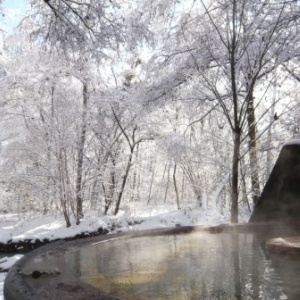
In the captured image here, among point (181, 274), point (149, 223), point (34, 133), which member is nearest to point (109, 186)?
point (149, 223)

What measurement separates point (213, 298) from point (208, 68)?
8.11m

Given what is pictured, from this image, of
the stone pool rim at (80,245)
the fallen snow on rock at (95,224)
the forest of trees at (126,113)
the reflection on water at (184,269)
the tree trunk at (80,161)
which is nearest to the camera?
the stone pool rim at (80,245)

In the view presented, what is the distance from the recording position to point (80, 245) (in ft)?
10.4

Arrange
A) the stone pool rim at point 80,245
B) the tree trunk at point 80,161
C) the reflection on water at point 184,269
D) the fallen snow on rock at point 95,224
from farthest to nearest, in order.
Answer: the tree trunk at point 80,161
the fallen snow on rock at point 95,224
the reflection on water at point 184,269
the stone pool rim at point 80,245

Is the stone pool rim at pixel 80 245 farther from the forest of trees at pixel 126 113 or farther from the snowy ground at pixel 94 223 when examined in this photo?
the snowy ground at pixel 94 223

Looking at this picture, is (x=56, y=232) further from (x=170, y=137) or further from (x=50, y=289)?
(x=50, y=289)

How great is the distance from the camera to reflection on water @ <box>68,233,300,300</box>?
208 centimetres

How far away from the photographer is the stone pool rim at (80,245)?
1646 millimetres

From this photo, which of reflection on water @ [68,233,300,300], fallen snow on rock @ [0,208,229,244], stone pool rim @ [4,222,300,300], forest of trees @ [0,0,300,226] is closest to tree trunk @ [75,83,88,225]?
forest of trees @ [0,0,300,226]

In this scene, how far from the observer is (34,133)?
1340 cm

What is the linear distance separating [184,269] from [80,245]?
3.20 ft

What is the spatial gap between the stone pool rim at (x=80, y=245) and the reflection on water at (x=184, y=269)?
4.4 inches

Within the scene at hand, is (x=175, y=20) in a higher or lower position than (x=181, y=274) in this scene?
higher

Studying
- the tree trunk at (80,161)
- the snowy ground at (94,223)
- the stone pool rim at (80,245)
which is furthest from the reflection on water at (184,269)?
the tree trunk at (80,161)
